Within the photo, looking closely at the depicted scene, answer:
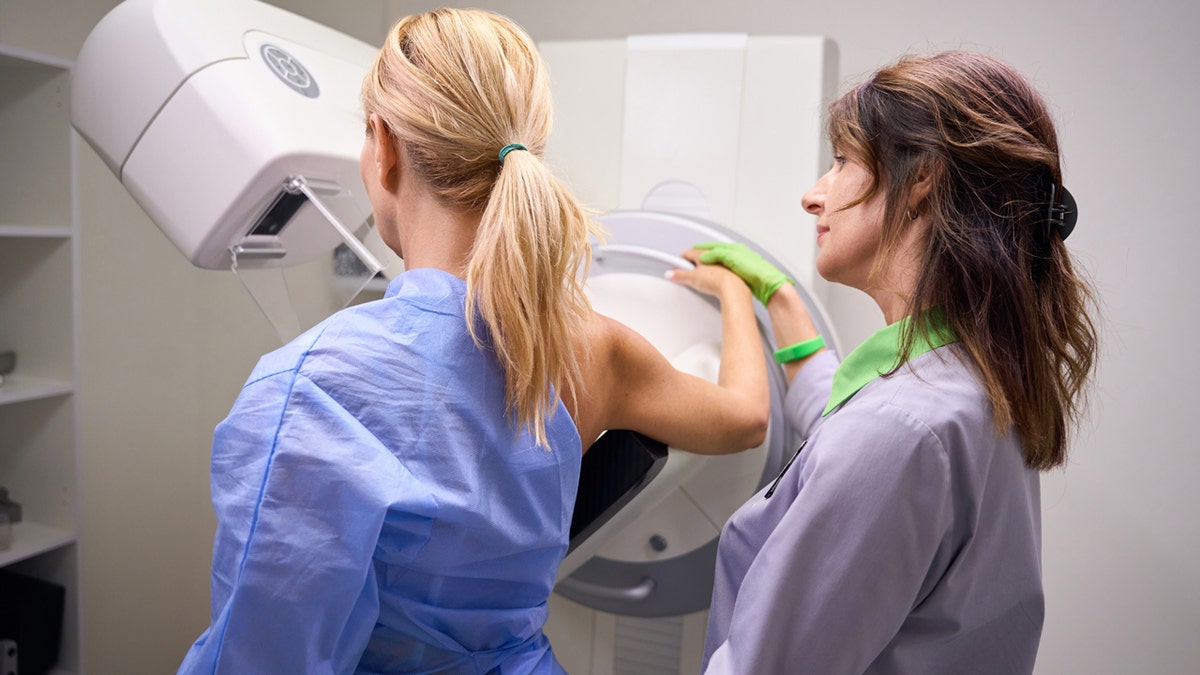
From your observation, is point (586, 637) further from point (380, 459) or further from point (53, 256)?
point (53, 256)

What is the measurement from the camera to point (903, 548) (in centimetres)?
76

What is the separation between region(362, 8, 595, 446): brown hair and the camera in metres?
0.84

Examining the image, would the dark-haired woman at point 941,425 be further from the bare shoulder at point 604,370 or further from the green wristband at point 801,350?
the green wristband at point 801,350

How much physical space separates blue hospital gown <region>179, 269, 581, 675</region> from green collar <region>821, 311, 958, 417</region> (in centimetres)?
30

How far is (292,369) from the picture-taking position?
786 millimetres

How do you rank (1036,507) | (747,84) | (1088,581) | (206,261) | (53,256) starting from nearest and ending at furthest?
(1036,507), (206,261), (747,84), (1088,581), (53,256)

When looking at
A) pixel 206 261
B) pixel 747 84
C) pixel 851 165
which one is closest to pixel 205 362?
pixel 206 261

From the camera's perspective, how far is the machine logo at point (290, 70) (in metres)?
1.12

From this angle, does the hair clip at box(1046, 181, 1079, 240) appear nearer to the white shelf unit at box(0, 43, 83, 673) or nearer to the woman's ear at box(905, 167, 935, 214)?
the woman's ear at box(905, 167, 935, 214)

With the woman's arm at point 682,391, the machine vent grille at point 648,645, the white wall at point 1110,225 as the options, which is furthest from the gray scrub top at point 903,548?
the white wall at point 1110,225

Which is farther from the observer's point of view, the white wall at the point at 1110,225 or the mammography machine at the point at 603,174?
the white wall at the point at 1110,225

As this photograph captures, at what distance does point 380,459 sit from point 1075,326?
0.67 meters

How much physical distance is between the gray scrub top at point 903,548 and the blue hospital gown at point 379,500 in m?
0.25

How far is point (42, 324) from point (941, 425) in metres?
1.83
